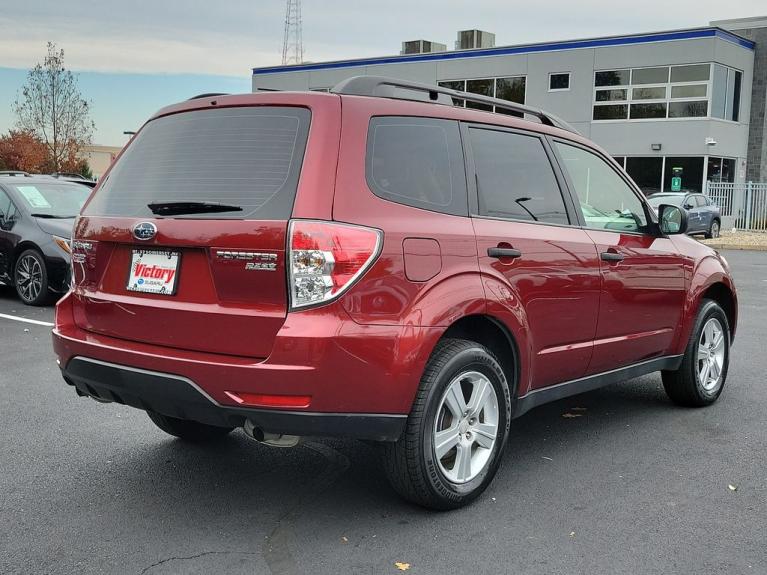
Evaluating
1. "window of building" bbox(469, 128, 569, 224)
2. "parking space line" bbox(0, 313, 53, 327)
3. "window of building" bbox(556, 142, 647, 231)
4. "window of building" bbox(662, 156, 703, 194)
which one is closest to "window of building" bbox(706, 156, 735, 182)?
"window of building" bbox(662, 156, 703, 194)

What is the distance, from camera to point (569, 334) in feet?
15.1

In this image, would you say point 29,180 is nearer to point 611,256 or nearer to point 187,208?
point 187,208

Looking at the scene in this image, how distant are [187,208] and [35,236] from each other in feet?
24.5

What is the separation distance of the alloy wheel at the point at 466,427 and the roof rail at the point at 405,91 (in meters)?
1.36

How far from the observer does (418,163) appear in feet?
12.9

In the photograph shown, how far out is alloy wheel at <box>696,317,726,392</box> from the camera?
19.4ft

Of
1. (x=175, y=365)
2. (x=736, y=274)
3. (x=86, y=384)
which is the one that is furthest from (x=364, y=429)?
(x=736, y=274)

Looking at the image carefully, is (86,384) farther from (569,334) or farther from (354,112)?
(569,334)

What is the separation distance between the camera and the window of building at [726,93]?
29.8m

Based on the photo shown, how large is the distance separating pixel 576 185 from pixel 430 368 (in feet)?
5.73

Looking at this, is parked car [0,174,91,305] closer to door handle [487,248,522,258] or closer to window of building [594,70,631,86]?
door handle [487,248,522,258]

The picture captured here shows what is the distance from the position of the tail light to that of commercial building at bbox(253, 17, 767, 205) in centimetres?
2848

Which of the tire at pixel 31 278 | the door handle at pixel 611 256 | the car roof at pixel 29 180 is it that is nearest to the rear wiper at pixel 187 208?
the door handle at pixel 611 256

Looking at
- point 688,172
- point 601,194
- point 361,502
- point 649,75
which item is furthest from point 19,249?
point 649,75
